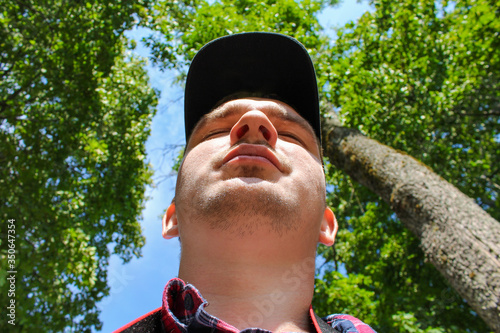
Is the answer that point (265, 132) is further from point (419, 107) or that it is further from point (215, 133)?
point (419, 107)

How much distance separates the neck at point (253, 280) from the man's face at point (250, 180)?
0.39 ft

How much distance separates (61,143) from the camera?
7332 millimetres

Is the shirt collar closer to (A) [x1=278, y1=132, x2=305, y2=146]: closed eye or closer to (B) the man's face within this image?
(B) the man's face

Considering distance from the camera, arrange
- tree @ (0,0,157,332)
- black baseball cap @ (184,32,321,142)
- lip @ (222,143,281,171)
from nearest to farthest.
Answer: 1. lip @ (222,143,281,171)
2. black baseball cap @ (184,32,321,142)
3. tree @ (0,0,157,332)

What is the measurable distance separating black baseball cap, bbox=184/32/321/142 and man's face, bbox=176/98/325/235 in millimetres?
460

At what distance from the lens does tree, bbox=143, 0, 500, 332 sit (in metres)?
6.51

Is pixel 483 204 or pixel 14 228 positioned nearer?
pixel 14 228

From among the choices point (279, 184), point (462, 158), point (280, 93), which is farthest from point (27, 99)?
point (462, 158)

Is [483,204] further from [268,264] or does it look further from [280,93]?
[268,264]

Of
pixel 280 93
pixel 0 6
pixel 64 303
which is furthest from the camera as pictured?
pixel 64 303

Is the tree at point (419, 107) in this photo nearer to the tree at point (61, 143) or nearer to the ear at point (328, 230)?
the ear at point (328, 230)

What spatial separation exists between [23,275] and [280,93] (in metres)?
6.26

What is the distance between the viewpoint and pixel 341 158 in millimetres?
5816

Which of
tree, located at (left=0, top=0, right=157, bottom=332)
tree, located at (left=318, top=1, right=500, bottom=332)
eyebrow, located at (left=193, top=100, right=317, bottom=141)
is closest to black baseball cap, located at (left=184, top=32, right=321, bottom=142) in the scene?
eyebrow, located at (left=193, top=100, right=317, bottom=141)
